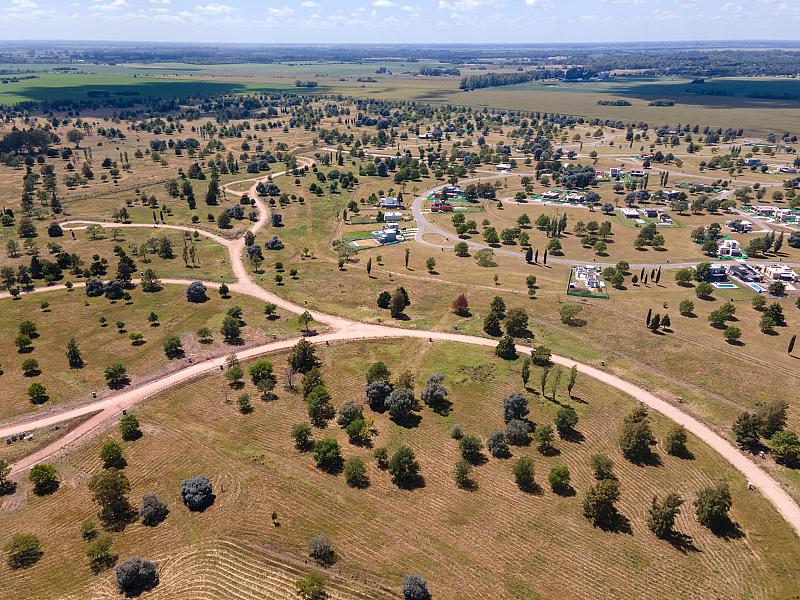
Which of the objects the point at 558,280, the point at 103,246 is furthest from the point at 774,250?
the point at 103,246

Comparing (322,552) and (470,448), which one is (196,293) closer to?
(470,448)

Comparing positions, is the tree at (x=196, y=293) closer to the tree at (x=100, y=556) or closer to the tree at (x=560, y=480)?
the tree at (x=100, y=556)

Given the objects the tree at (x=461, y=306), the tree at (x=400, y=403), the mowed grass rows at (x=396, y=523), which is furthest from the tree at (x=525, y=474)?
the tree at (x=461, y=306)

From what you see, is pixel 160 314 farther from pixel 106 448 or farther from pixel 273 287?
pixel 106 448

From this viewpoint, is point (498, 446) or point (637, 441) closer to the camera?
point (637, 441)

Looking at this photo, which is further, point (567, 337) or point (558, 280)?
point (558, 280)

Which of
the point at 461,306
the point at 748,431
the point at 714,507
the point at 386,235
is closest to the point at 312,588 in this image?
the point at 714,507

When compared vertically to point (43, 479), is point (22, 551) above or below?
below
